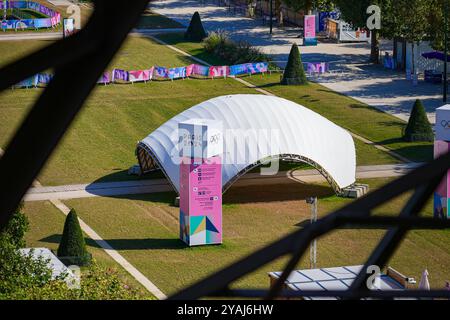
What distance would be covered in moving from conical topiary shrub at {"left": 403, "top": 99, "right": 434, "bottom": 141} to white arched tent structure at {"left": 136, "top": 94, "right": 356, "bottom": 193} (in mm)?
6839

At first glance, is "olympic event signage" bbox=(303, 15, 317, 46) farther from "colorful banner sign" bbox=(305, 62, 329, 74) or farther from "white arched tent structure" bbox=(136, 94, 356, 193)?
"white arched tent structure" bbox=(136, 94, 356, 193)

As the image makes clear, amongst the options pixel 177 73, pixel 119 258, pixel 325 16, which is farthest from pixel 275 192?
pixel 325 16

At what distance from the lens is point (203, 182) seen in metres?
30.0

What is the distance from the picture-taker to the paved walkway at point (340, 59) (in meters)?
51.1

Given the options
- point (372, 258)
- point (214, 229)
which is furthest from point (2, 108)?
point (372, 258)

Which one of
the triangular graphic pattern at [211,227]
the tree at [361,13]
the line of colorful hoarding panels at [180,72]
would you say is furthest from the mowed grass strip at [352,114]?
the triangular graphic pattern at [211,227]

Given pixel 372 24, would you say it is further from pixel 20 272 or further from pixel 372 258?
pixel 372 258

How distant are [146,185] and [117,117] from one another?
1181cm

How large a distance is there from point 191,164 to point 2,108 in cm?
2019

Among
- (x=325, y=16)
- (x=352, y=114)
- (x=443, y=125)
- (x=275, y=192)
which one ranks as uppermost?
(x=325, y=16)

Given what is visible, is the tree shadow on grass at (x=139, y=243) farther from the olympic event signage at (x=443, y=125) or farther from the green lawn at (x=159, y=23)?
the green lawn at (x=159, y=23)

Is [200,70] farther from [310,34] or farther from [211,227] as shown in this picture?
[211,227]

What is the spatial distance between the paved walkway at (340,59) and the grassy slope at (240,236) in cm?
1498

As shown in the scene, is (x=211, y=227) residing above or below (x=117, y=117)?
below
